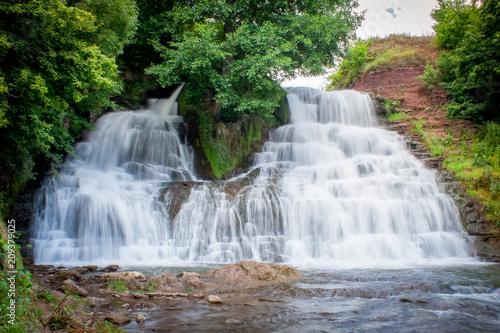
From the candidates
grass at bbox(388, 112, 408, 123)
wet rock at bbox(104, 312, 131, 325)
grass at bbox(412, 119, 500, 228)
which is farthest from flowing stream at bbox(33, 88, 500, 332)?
grass at bbox(388, 112, 408, 123)

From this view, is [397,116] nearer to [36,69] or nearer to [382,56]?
[382,56]

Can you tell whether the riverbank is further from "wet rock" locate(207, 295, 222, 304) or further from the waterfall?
the waterfall

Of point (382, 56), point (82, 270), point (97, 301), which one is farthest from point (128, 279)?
point (382, 56)

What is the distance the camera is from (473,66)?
17.0m

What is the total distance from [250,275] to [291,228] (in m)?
5.12

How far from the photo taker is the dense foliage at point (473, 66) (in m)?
15.7

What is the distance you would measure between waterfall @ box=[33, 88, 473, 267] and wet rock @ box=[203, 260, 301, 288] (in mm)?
3106

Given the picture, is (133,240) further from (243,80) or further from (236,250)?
(243,80)

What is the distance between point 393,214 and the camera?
486 inches

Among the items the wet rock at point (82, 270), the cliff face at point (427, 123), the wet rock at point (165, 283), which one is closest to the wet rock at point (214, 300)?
the wet rock at point (165, 283)

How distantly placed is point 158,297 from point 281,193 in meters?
7.77

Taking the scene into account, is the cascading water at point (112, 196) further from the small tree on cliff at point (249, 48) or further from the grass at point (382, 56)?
the grass at point (382, 56)

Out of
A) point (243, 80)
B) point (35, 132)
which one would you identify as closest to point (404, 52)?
point (243, 80)

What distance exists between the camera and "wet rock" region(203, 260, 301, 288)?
22.5 ft
